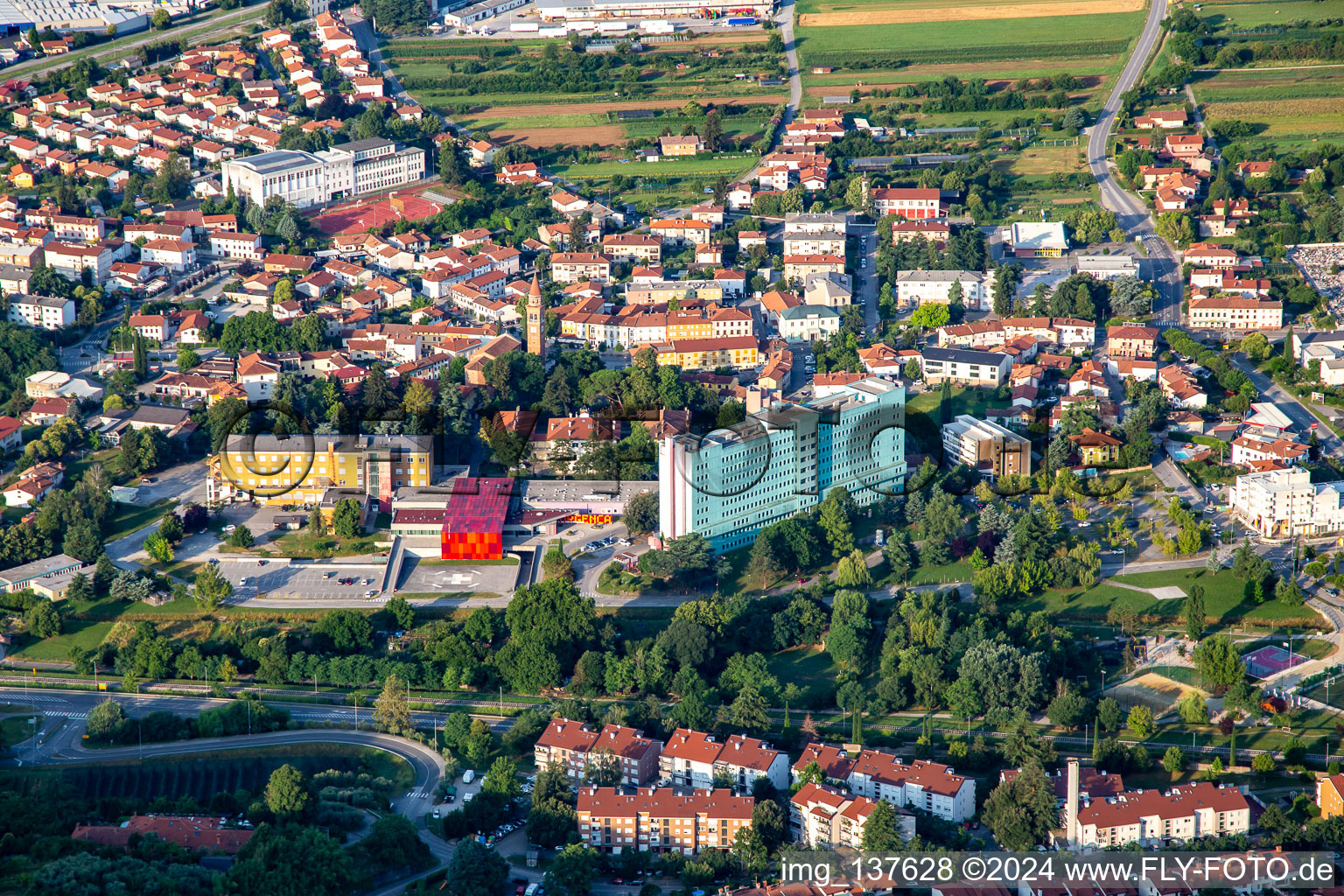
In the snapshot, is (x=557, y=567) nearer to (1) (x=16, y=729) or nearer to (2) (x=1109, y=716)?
(1) (x=16, y=729)

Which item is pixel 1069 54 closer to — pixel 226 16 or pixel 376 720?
pixel 226 16

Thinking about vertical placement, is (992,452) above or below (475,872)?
above

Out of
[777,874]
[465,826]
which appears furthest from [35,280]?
[777,874]

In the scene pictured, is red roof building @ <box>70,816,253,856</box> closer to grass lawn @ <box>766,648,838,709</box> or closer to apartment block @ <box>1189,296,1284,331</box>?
grass lawn @ <box>766,648,838,709</box>

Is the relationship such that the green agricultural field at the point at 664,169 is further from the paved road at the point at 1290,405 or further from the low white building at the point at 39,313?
the paved road at the point at 1290,405

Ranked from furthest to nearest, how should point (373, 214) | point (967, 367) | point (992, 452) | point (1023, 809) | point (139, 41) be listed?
1. point (139, 41)
2. point (373, 214)
3. point (967, 367)
4. point (992, 452)
5. point (1023, 809)

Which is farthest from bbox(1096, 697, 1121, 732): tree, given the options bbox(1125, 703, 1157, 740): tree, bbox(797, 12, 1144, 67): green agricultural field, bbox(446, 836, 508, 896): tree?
bbox(797, 12, 1144, 67): green agricultural field

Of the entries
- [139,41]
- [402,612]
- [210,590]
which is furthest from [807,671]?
[139,41]
